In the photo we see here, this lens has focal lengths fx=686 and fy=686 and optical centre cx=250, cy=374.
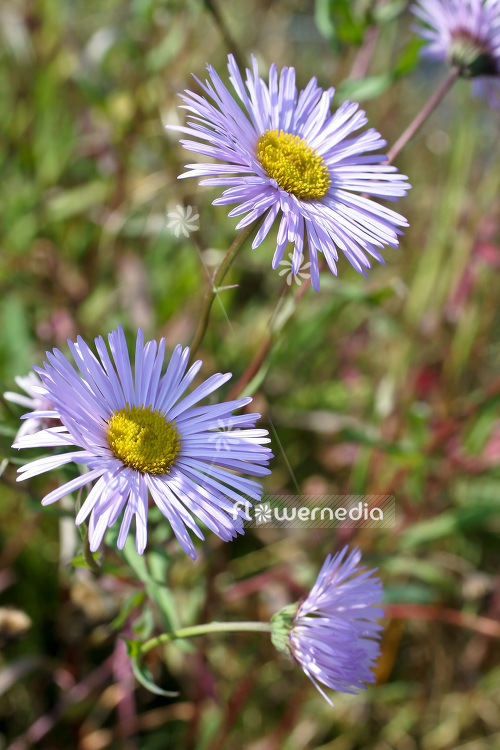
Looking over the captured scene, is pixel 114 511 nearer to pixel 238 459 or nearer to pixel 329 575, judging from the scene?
pixel 238 459

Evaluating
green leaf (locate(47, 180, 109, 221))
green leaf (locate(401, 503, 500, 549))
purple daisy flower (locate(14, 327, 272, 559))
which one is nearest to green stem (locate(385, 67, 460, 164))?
purple daisy flower (locate(14, 327, 272, 559))

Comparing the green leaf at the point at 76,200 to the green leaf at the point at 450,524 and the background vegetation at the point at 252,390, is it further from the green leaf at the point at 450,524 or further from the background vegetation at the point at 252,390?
the green leaf at the point at 450,524

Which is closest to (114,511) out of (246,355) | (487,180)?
(246,355)

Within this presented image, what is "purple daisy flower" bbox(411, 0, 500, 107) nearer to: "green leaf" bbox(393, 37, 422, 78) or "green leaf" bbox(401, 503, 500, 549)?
"green leaf" bbox(393, 37, 422, 78)

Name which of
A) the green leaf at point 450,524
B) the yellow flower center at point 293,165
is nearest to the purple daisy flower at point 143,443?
the yellow flower center at point 293,165

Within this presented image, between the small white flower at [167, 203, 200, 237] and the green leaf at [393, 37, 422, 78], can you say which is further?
the green leaf at [393, 37, 422, 78]

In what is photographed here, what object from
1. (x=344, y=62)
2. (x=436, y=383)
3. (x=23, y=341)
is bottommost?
(x=436, y=383)
